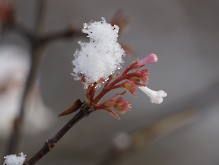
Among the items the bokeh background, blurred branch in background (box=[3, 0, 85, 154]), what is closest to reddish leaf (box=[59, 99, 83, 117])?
blurred branch in background (box=[3, 0, 85, 154])

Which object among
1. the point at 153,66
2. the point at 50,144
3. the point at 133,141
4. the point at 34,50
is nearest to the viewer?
the point at 50,144

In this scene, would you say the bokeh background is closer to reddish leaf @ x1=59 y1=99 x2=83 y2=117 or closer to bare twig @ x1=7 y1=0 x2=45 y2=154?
bare twig @ x1=7 y1=0 x2=45 y2=154

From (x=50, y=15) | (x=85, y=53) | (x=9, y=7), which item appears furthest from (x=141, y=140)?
(x=50, y=15)

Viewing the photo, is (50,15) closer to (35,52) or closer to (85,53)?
(35,52)

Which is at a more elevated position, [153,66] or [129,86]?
[153,66]

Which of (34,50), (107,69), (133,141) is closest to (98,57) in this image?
(107,69)

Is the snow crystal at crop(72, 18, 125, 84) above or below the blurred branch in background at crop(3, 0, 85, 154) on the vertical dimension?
below

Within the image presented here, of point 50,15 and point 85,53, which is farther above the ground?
point 50,15

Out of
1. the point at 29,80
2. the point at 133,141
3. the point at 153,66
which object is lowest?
the point at 133,141

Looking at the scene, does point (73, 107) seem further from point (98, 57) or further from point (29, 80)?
point (29, 80)
